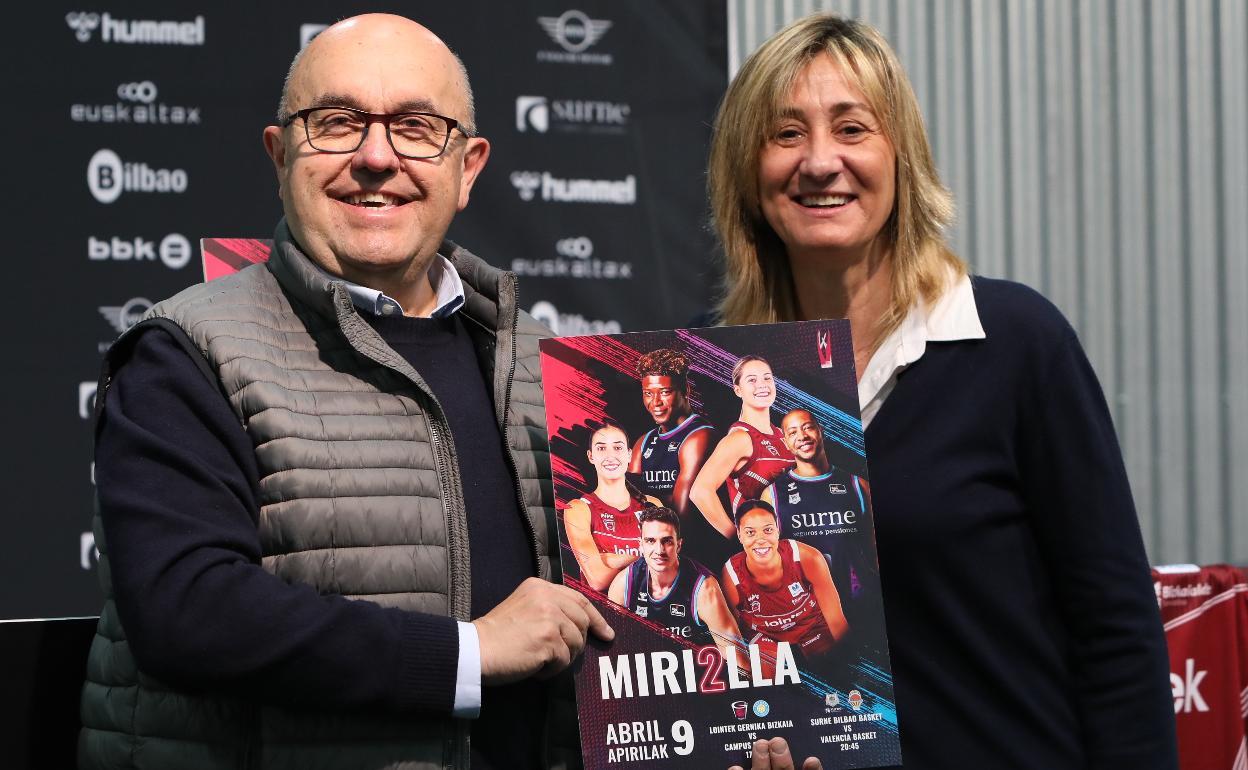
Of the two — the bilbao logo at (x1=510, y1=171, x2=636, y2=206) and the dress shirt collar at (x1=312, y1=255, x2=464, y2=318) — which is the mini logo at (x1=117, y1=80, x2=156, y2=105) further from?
the dress shirt collar at (x1=312, y1=255, x2=464, y2=318)

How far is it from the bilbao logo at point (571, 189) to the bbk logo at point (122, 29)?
1.23 m

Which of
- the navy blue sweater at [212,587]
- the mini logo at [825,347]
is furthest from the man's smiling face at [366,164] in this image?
the mini logo at [825,347]

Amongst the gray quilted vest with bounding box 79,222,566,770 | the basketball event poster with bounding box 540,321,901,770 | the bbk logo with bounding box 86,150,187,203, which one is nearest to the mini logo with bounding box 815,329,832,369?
the basketball event poster with bounding box 540,321,901,770

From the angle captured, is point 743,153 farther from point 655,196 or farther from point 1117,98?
point 1117,98

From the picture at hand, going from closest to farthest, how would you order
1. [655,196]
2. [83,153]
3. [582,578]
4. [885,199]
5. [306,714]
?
1. [306,714]
2. [582,578]
3. [885,199]
4. [83,153]
5. [655,196]

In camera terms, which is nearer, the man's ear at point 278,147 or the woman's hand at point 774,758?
the woman's hand at point 774,758

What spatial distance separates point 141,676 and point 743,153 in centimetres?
130

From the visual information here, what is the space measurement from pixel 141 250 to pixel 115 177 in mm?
256

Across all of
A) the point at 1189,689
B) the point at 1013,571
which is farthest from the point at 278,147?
the point at 1189,689

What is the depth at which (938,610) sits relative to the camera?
1.87 metres

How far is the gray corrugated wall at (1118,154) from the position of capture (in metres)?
4.30

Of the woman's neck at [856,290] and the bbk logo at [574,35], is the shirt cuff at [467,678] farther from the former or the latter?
the bbk logo at [574,35]

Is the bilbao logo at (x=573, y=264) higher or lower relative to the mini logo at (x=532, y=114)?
lower

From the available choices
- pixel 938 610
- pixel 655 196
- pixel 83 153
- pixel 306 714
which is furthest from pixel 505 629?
pixel 83 153
